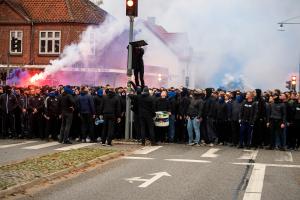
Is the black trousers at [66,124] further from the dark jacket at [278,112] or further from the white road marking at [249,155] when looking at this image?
the dark jacket at [278,112]

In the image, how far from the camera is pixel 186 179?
11.6 m

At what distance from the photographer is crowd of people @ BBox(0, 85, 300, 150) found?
1878cm

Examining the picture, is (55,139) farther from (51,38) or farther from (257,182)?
(51,38)

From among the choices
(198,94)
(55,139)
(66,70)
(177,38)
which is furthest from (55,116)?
(177,38)

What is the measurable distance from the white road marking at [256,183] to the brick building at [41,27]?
34.3 m

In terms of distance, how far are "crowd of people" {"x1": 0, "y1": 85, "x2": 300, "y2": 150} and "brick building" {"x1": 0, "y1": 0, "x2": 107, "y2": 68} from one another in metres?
25.7

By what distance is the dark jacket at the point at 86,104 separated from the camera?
1952 centimetres

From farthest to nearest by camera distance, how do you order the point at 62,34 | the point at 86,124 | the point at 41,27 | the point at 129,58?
the point at 41,27 → the point at 62,34 → the point at 86,124 → the point at 129,58

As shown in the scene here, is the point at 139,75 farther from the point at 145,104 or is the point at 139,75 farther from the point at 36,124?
the point at 36,124

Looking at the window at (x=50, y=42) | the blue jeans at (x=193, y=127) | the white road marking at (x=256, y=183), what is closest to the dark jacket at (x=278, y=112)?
the blue jeans at (x=193, y=127)

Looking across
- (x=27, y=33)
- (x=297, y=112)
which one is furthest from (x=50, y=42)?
(x=297, y=112)

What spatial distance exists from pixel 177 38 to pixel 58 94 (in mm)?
25109

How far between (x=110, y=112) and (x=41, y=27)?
31264 millimetres

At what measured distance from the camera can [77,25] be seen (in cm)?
4669
